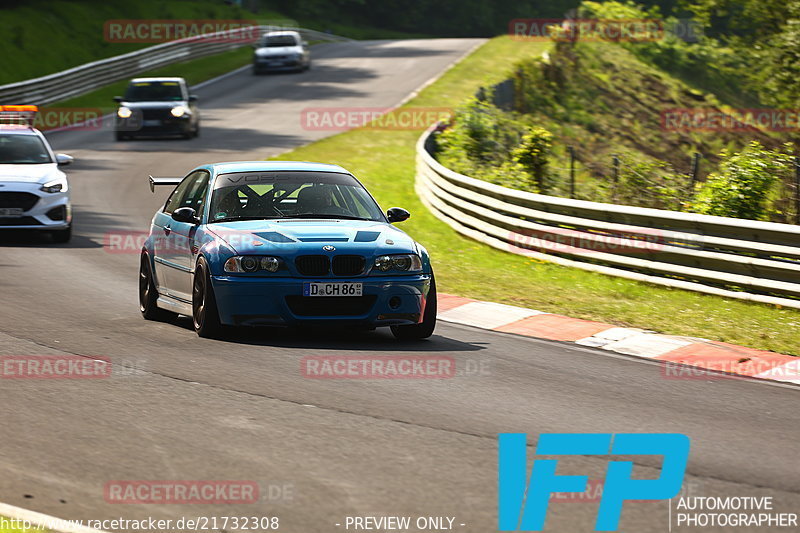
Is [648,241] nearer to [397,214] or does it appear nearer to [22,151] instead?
[397,214]

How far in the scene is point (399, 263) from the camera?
10414 millimetres

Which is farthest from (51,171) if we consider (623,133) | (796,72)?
(623,133)

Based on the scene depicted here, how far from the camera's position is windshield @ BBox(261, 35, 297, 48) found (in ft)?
172

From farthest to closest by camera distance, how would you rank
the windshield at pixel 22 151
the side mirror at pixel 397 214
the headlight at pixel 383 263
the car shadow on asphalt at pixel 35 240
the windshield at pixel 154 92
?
the windshield at pixel 154 92
the windshield at pixel 22 151
the car shadow on asphalt at pixel 35 240
the side mirror at pixel 397 214
the headlight at pixel 383 263

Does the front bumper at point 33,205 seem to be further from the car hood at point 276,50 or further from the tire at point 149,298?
the car hood at point 276,50

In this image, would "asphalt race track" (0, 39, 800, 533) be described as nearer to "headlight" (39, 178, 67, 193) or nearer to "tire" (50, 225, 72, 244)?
"headlight" (39, 178, 67, 193)

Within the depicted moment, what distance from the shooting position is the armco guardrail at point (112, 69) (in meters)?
40.5

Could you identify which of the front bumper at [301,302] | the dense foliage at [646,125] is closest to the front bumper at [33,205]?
the dense foliage at [646,125]

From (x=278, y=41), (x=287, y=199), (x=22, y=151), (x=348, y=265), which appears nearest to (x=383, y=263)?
(x=348, y=265)

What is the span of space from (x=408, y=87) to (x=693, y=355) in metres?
35.3

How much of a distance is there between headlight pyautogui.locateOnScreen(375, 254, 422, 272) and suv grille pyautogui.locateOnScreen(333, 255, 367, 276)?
14 centimetres

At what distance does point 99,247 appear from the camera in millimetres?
18344

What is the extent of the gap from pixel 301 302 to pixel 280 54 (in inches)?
1664

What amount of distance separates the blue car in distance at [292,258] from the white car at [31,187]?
7.30 metres
